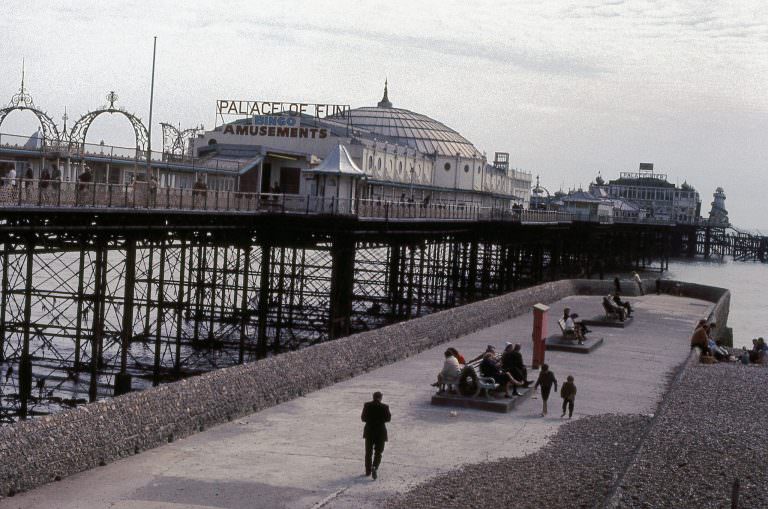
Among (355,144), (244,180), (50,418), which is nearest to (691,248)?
(355,144)

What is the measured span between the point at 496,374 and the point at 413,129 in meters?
89.9

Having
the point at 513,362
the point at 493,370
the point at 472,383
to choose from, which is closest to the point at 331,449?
the point at 472,383

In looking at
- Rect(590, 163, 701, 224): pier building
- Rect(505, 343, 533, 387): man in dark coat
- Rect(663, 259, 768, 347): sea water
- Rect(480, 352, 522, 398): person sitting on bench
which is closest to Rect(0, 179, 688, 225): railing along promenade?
Rect(480, 352, 522, 398): person sitting on bench

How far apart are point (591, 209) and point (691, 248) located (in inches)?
2175

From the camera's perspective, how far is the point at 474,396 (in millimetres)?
21844

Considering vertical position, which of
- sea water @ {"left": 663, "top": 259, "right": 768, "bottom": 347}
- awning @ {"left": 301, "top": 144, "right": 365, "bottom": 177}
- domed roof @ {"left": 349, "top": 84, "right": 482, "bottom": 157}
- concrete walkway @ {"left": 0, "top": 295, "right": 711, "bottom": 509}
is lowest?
sea water @ {"left": 663, "top": 259, "right": 768, "bottom": 347}

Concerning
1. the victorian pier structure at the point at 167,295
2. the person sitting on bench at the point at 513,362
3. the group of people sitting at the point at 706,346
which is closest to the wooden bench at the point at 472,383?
the person sitting on bench at the point at 513,362

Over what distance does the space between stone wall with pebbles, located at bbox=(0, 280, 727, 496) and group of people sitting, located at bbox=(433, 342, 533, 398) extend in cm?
270

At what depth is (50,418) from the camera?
577 inches

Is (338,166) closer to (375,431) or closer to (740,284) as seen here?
(375,431)

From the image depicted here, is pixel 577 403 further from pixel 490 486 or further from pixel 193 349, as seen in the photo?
pixel 193 349

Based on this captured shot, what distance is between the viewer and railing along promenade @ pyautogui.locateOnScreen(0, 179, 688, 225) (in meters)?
24.8

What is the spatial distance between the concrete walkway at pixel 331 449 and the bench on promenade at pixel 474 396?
22cm

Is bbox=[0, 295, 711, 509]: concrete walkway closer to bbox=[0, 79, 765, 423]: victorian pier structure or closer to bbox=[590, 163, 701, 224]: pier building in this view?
bbox=[0, 79, 765, 423]: victorian pier structure
